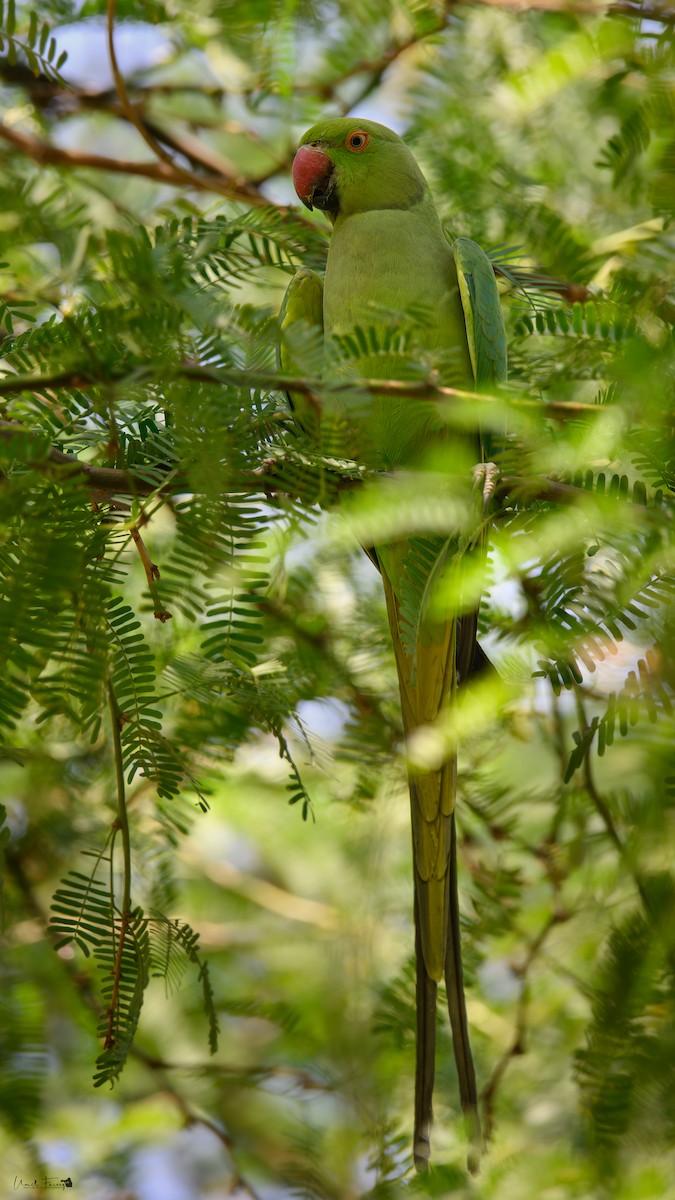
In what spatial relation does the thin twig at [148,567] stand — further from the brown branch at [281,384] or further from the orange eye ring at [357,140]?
the orange eye ring at [357,140]

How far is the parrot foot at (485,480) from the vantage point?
1.64 meters

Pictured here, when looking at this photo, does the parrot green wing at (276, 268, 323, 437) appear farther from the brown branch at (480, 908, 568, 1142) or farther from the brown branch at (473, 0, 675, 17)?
the brown branch at (480, 908, 568, 1142)

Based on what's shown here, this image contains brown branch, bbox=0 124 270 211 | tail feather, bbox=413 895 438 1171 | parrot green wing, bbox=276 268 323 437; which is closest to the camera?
parrot green wing, bbox=276 268 323 437

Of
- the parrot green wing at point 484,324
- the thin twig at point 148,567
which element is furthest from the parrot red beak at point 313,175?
the thin twig at point 148,567

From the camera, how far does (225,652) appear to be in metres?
1.74

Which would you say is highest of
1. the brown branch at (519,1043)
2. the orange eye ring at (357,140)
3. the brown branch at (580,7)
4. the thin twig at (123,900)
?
the brown branch at (580,7)

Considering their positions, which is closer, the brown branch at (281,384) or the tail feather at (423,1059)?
the brown branch at (281,384)

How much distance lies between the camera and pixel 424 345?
1934mm

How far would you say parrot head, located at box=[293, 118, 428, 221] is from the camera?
9.39 ft

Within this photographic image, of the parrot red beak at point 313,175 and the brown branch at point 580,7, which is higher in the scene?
the brown branch at point 580,7

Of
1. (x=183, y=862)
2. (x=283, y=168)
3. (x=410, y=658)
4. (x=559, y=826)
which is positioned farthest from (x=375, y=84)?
(x=183, y=862)

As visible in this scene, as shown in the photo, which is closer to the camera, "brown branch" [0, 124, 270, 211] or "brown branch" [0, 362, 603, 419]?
"brown branch" [0, 362, 603, 419]

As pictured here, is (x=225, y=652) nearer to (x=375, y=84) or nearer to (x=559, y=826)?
(x=559, y=826)

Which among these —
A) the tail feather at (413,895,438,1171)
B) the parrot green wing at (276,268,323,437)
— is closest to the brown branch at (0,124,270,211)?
the parrot green wing at (276,268,323,437)
